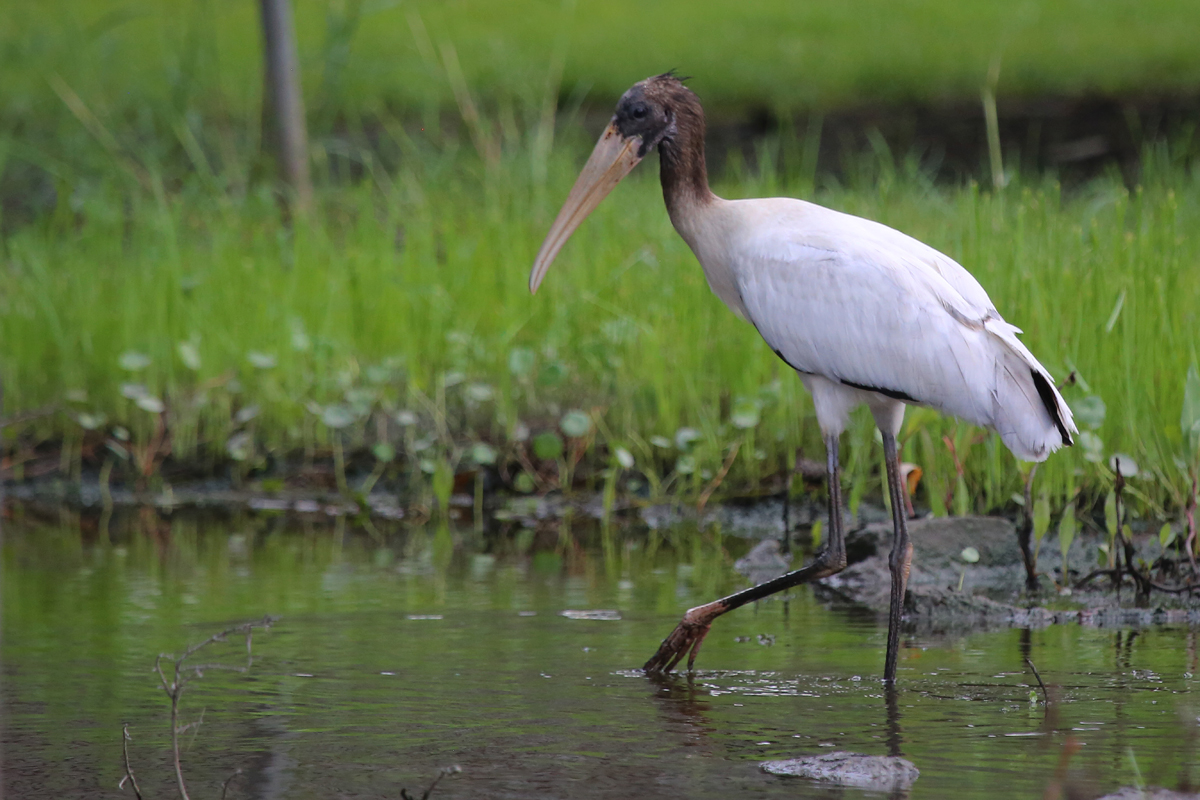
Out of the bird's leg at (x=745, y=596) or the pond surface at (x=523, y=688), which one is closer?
the pond surface at (x=523, y=688)

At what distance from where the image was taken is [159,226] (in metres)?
8.01

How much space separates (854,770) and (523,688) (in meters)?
0.99

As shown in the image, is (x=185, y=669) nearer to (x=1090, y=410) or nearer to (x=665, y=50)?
(x=1090, y=410)

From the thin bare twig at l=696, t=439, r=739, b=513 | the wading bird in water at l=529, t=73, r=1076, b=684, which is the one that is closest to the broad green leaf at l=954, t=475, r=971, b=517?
the wading bird in water at l=529, t=73, r=1076, b=684

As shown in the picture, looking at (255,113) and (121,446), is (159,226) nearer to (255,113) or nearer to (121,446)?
(121,446)

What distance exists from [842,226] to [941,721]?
1.48m

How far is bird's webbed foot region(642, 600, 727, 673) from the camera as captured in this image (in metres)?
4.00

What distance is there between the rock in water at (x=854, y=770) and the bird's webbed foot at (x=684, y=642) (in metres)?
0.89

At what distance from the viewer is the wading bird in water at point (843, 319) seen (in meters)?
4.07

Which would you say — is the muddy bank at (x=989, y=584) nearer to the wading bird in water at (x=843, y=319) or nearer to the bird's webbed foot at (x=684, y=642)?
the wading bird in water at (x=843, y=319)

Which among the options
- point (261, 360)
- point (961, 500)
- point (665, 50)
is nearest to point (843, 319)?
point (961, 500)

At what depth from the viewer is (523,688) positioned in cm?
377

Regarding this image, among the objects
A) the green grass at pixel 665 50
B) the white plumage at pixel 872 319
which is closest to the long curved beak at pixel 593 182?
the white plumage at pixel 872 319

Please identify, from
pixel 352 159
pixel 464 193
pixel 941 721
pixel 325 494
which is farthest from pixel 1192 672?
pixel 352 159
